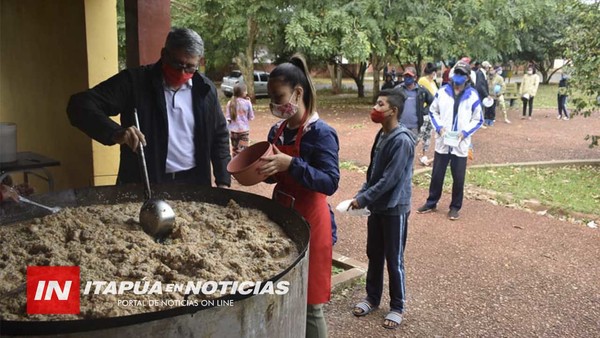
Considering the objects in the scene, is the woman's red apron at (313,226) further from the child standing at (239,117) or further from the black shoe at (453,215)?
the child standing at (239,117)

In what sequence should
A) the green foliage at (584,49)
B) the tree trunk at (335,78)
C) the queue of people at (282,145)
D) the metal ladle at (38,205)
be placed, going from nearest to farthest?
the metal ladle at (38,205) → the queue of people at (282,145) → the green foliage at (584,49) → the tree trunk at (335,78)

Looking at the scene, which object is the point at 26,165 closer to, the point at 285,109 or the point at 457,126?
the point at 285,109

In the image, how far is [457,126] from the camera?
6277 millimetres

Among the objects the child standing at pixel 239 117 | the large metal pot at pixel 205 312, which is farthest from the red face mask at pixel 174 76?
the child standing at pixel 239 117

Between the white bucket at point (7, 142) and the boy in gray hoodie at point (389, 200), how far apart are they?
2.76 m

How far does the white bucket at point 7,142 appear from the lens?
417cm

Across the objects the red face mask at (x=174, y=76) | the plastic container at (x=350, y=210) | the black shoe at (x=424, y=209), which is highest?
the red face mask at (x=174, y=76)

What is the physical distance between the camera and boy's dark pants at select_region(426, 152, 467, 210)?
20.8ft

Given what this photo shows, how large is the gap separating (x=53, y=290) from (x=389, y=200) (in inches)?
99.2

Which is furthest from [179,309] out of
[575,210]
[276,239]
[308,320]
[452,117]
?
[575,210]

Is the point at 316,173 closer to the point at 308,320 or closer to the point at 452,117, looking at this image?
the point at 308,320

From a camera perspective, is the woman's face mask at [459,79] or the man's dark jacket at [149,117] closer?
the man's dark jacket at [149,117]

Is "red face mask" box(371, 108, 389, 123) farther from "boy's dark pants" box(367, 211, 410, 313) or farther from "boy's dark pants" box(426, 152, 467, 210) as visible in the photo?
"boy's dark pants" box(426, 152, 467, 210)

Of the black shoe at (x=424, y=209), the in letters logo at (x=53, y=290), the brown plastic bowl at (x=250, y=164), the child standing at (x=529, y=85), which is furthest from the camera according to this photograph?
the child standing at (x=529, y=85)
